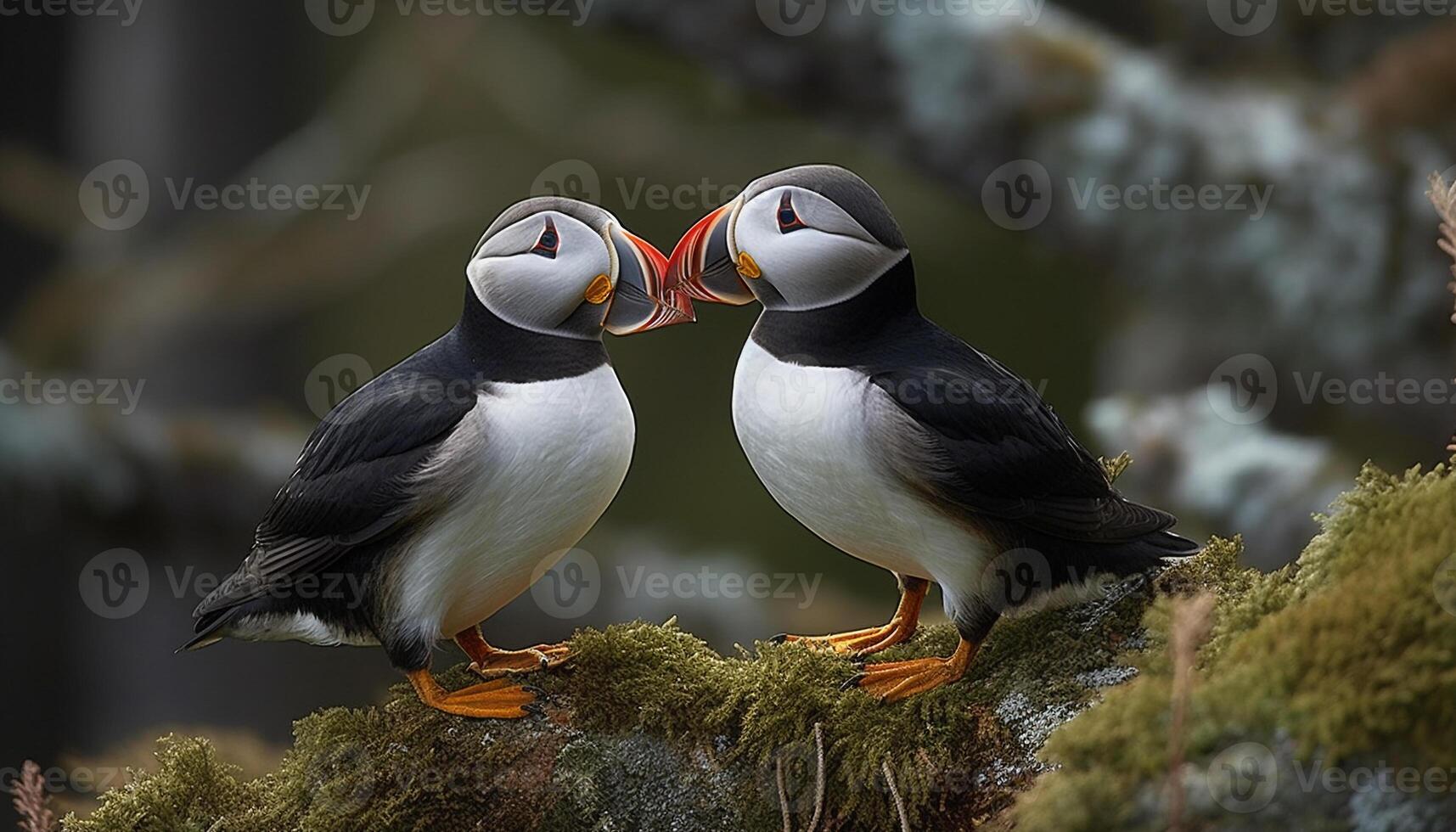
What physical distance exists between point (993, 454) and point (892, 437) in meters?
0.18

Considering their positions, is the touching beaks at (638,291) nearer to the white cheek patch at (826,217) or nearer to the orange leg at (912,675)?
the white cheek patch at (826,217)

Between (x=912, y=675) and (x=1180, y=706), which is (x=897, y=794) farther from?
(x=1180, y=706)

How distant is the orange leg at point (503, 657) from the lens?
2641mm

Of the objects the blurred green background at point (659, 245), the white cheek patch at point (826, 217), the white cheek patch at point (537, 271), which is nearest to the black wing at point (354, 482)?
the white cheek patch at point (537, 271)

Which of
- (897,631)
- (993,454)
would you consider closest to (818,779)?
(897,631)

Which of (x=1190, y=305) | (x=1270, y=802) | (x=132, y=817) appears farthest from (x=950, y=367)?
(x=1190, y=305)

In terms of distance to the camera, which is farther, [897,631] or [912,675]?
[897,631]

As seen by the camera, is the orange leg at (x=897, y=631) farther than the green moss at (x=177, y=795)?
Yes

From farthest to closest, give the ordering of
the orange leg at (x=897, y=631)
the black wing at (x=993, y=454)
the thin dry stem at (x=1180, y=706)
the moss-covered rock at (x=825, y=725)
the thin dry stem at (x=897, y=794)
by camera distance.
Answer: the orange leg at (x=897, y=631) → the black wing at (x=993, y=454) → the thin dry stem at (x=897, y=794) → the moss-covered rock at (x=825, y=725) → the thin dry stem at (x=1180, y=706)

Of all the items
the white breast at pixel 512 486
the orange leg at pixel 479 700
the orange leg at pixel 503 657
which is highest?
the white breast at pixel 512 486

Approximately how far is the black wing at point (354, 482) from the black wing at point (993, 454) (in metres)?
0.76

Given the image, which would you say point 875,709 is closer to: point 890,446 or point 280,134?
point 890,446

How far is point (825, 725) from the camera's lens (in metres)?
2.44

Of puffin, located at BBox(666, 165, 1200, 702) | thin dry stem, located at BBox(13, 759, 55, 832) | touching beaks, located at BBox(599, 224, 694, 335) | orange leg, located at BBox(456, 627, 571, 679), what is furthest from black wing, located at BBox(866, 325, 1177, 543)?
thin dry stem, located at BBox(13, 759, 55, 832)
